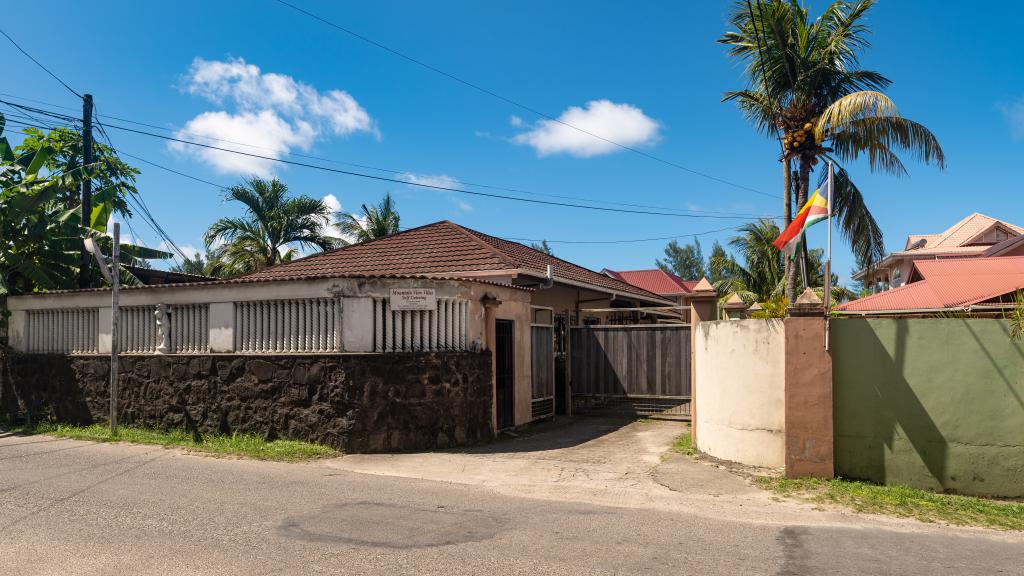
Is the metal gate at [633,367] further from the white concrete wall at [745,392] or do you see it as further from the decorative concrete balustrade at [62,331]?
the decorative concrete balustrade at [62,331]

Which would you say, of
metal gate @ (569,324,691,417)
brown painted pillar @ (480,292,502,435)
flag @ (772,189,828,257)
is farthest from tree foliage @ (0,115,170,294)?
flag @ (772,189,828,257)

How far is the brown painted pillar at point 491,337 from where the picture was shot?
11.8 metres

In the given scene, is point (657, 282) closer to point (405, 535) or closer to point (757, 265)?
point (757, 265)

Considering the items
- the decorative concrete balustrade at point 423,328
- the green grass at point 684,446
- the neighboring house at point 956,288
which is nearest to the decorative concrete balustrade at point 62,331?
the decorative concrete balustrade at point 423,328

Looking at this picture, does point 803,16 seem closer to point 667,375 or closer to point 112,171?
point 667,375

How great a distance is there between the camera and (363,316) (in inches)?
412

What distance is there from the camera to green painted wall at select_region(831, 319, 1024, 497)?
7.75 meters

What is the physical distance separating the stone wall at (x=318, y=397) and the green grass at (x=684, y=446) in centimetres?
314

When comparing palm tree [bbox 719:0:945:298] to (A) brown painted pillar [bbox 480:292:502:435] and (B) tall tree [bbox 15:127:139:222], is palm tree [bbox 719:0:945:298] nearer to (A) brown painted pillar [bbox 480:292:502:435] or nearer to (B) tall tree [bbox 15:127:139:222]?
(A) brown painted pillar [bbox 480:292:502:435]

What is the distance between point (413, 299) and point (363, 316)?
0.83 metres

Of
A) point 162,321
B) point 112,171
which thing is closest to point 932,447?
point 162,321

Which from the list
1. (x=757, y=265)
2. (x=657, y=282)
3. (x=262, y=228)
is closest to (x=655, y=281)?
(x=657, y=282)

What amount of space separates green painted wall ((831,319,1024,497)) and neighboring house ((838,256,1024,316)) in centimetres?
354

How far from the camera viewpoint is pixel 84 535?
6004 millimetres
